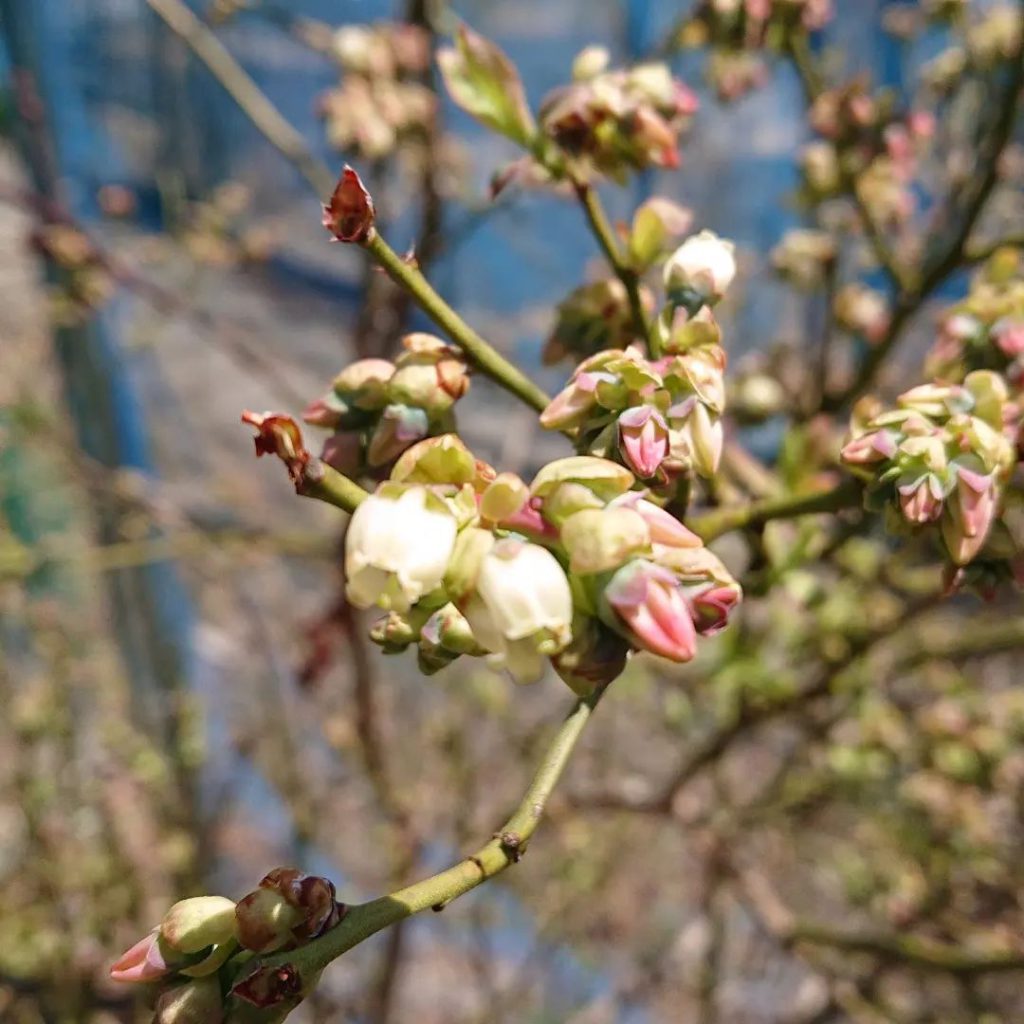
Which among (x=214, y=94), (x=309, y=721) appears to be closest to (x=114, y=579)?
(x=309, y=721)

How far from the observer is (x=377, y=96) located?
1167mm

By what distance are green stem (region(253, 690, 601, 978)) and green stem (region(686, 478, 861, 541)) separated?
178mm

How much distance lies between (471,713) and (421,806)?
0.36 metres

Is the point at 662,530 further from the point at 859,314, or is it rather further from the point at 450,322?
the point at 859,314

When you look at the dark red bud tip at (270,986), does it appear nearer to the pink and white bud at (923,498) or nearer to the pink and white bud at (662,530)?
the pink and white bud at (662,530)

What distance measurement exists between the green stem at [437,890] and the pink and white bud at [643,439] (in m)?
0.12

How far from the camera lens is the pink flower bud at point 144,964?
36cm

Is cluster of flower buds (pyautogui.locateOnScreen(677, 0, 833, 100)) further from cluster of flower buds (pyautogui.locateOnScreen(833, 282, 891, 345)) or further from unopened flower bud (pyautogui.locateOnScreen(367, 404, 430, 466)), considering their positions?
unopened flower bud (pyautogui.locateOnScreen(367, 404, 430, 466))

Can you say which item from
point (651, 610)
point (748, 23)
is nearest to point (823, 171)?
point (748, 23)

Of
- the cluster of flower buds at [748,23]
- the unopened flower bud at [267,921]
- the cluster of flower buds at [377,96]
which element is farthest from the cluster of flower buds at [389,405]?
the cluster of flower buds at [377,96]

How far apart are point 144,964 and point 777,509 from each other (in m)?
0.37

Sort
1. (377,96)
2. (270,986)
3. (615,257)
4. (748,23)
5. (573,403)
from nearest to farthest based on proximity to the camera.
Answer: (270,986) → (573,403) → (615,257) → (748,23) → (377,96)

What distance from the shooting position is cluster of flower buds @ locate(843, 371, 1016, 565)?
0.44 metres

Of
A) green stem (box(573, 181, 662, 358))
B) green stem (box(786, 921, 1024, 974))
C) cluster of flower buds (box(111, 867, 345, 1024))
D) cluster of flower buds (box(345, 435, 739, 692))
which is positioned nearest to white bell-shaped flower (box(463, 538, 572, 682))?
cluster of flower buds (box(345, 435, 739, 692))
